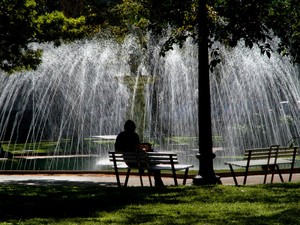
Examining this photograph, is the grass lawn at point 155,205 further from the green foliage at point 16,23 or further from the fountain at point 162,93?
the fountain at point 162,93

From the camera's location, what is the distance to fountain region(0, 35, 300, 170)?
22.2m

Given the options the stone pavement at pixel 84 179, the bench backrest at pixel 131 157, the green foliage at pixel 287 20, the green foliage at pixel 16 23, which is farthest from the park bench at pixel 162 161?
the green foliage at pixel 16 23

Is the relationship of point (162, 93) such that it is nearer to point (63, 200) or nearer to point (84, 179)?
point (84, 179)

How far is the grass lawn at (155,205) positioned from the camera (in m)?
7.26

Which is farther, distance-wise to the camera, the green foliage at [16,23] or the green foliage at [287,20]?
the green foliage at [16,23]

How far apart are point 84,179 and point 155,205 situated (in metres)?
5.52

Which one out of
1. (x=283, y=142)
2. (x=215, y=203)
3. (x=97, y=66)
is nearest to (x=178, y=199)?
(x=215, y=203)

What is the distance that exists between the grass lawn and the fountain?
25.6 ft

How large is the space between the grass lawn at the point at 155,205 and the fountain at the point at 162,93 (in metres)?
7.81

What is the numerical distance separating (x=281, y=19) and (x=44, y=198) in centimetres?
565

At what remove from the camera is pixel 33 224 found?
710 cm

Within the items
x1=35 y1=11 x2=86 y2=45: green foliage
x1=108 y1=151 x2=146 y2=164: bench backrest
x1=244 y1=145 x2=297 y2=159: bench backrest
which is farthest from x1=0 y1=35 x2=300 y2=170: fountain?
x1=108 y1=151 x2=146 y2=164: bench backrest

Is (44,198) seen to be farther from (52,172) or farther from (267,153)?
(52,172)

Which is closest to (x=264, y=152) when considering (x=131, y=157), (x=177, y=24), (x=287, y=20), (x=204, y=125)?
(x=204, y=125)
